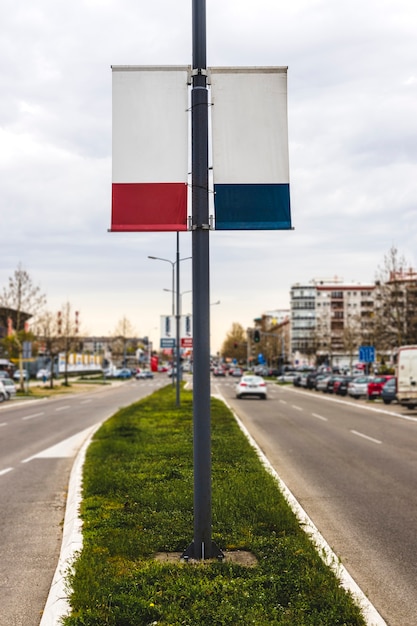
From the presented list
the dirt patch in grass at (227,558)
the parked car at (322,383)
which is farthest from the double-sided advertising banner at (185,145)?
the parked car at (322,383)

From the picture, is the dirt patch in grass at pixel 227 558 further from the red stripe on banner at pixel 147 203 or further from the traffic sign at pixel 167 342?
the traffic sign at pixel 167 342

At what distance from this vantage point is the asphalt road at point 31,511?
6.50 metres

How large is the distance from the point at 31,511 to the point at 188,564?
5126 mm

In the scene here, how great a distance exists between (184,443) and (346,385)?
135 feet

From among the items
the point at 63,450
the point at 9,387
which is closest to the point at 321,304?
the point at 9,387

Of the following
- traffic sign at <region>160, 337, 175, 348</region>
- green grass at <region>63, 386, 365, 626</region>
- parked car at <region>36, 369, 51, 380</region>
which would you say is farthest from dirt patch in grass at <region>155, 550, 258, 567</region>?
parked car at <region>36, 369, 51, 380</region>

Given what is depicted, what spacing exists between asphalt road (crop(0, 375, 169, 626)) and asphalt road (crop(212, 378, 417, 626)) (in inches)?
112

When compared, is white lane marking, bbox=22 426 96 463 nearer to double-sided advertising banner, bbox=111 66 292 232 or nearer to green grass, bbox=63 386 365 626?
green grass, bbox=63 386 365 626

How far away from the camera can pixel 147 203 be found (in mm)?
6918

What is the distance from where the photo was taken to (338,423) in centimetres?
2647

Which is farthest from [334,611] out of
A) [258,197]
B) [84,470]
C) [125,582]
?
[84,470]

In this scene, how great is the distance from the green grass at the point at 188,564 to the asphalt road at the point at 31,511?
18.3 inches

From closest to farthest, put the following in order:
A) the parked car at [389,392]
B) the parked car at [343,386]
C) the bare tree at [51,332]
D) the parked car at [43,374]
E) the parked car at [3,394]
Answer: the parked car at [389,392]
the parked car at [3,394]
the parked car at [343,386]
the bare tree at [51,332]
the parked car at [43,374]

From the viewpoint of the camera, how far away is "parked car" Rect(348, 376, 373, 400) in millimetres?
50094
